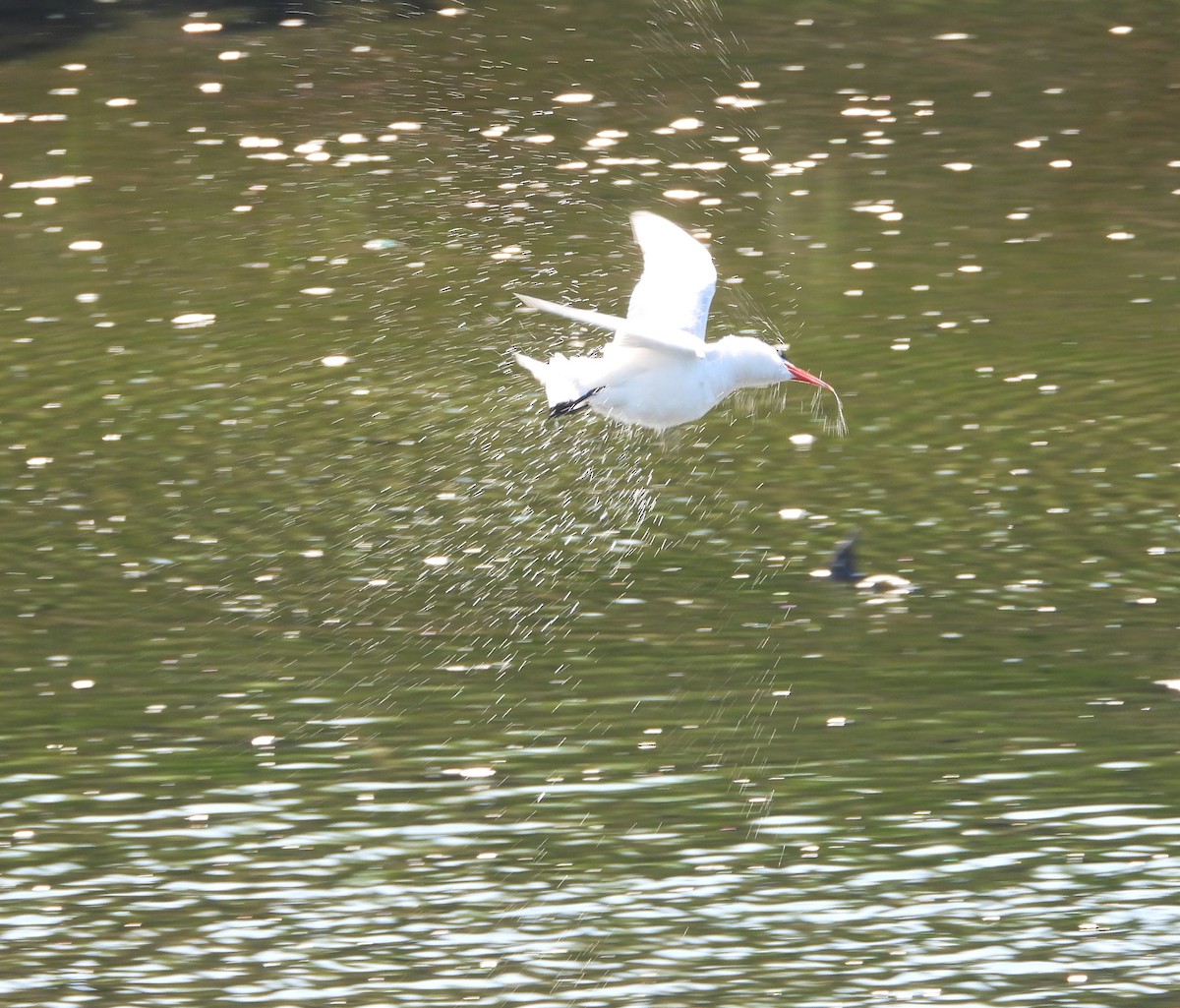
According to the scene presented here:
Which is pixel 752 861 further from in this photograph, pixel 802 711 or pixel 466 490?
pixel 466 490

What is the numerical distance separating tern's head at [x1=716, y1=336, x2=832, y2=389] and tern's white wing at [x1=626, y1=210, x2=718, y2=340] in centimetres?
25

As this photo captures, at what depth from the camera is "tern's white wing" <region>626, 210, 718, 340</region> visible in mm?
7473

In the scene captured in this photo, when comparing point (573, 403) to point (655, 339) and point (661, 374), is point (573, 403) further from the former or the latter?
point (655, 339)

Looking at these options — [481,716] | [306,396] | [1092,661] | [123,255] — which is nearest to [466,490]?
[306,396]

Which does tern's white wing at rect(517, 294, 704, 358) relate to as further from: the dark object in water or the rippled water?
the dark object in water

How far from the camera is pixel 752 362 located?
7.20 m

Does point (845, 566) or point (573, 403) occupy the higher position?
point (573, 403)

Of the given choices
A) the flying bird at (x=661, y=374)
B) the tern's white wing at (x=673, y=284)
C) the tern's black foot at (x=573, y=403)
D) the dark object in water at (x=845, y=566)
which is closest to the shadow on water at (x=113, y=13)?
the tern's white wing at (x=673, y=284)

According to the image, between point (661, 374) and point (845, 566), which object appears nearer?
point (661, 374)

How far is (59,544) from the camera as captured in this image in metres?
8.80

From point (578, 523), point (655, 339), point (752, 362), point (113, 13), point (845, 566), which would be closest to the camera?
point (655, 339)

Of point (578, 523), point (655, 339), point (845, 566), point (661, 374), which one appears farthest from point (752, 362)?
point (578, 523)

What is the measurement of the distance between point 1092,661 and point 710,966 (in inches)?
94.4

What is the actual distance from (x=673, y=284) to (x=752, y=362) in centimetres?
61
